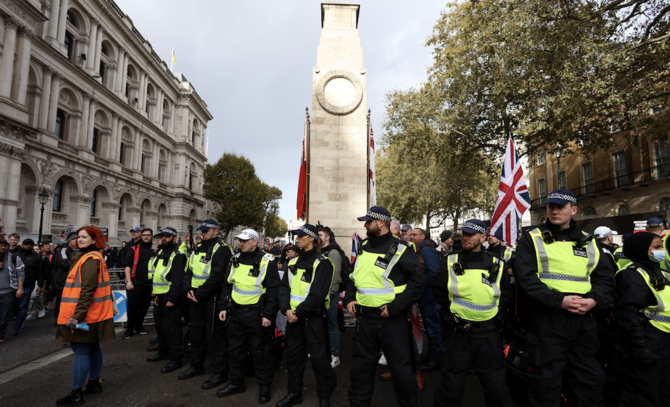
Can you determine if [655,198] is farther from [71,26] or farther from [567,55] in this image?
[71,26]

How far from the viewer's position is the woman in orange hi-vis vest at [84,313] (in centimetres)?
400

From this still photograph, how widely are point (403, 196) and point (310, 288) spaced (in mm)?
25316

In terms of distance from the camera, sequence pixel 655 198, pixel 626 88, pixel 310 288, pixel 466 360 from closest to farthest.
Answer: pixel 466 360, pixel 310 288, pixel 626 88, pixel 655 198

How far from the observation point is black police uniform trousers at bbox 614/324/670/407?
3.17 meters

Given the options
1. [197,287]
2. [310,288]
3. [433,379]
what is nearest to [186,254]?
[197,287]

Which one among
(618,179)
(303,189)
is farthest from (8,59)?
(618,179)

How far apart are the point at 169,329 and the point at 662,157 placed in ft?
87.4

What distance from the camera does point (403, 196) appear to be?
94.1ft

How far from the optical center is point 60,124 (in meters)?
26.2

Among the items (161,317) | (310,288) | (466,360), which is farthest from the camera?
(161,317)

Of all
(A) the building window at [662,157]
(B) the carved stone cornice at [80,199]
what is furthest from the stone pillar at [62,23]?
(A) the building window at [662,157]

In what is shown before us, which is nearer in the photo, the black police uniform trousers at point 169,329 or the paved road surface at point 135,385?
the paved road surface at point 135,385

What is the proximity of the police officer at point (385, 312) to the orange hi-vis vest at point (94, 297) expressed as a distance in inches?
114

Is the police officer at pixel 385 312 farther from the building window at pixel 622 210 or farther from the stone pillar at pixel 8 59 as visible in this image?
the building window at pixel 622 210
